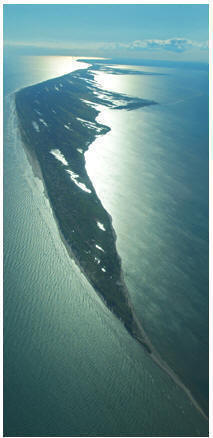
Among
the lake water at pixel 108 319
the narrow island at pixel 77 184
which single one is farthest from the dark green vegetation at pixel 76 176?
the lake water at pixel 108 319

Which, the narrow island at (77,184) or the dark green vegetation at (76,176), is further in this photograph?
the dark green vegetation at (76,176)

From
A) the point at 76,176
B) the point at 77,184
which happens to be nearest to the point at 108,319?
the point at 77,184

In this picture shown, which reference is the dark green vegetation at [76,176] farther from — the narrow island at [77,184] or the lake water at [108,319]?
the lake water at [108,319]

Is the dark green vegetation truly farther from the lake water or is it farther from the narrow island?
the lake water

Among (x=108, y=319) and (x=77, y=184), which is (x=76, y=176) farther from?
(x=108, y=319)

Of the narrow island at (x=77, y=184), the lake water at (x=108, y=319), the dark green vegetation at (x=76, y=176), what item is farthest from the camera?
the dark green vegetation at (x=76, y=176)

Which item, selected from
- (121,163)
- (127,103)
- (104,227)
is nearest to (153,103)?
(127,103)
